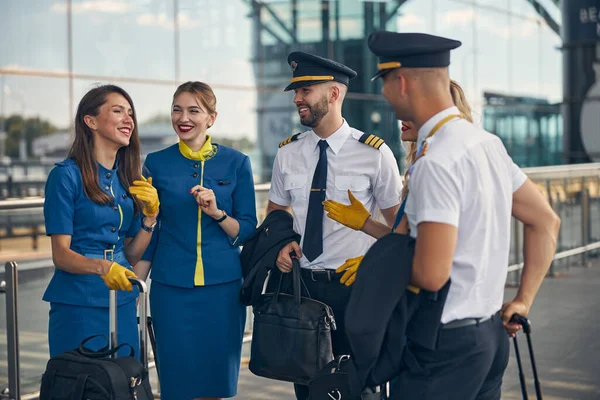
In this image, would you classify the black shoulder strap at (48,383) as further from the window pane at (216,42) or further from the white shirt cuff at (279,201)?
the window pane at (216,42)

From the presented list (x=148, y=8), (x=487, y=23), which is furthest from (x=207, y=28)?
(x=487, y=23)

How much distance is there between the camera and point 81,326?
128 inches

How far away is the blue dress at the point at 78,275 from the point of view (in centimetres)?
321

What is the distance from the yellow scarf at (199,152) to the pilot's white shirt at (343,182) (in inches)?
13.2

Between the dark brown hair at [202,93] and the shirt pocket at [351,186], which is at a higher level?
the dark brown hair at [202,93]

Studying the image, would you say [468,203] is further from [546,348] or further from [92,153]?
[546,348]

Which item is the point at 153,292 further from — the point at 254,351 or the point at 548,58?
the point at 548,58

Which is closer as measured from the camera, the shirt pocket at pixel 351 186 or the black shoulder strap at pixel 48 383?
the black shoulder strap at pixel 48 383

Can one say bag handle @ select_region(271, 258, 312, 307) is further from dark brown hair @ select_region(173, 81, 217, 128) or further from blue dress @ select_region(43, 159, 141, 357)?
dark brown hair @ select_region(173, 81, 217, 128)

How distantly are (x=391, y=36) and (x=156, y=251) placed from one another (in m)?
1.64

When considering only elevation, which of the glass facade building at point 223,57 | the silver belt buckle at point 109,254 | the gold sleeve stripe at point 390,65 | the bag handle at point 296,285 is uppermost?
the glass facade building at point 223,57

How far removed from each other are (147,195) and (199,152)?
38cm

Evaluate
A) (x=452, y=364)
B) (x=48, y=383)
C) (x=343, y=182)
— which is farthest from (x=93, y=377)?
(x=343, y=182)

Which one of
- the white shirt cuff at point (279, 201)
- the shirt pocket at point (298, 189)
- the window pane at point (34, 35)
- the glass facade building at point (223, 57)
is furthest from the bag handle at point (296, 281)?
the window pane at point (34, 35)
